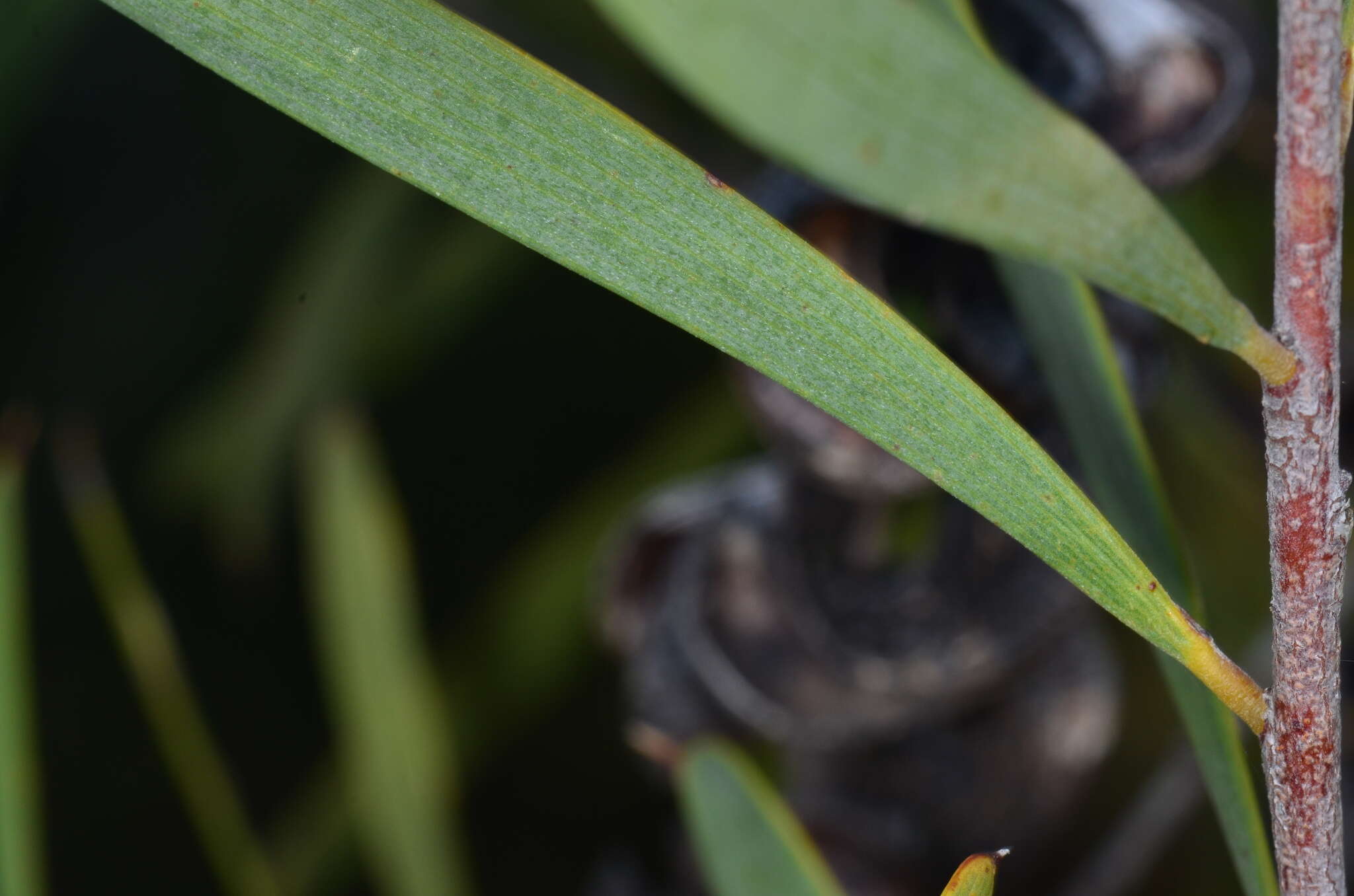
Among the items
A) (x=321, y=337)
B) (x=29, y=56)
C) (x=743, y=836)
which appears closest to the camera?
(x=743, y=836)

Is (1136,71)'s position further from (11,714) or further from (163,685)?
(163,685)

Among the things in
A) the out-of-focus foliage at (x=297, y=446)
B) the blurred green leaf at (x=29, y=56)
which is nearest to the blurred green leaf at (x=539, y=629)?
the out-of-focus foliage at (x=297, y=446)

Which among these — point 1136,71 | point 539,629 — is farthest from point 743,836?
point 539,629

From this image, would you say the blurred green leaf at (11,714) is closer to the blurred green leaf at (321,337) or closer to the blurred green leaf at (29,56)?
the blurred green leaf at (29,56)

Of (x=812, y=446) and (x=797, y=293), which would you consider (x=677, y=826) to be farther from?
(x=797, y=293)

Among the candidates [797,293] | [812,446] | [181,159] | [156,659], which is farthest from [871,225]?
[181,159]

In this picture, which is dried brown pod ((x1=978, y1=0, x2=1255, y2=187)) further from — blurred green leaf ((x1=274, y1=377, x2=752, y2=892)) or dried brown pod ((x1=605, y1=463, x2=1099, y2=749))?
blurred green leaf ((x1=274, y1=377, x2=752, y2=892))

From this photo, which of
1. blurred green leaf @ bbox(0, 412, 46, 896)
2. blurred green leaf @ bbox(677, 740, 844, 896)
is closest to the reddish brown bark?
blurred green leaf @ bbox(677, 740, 844, 896)
